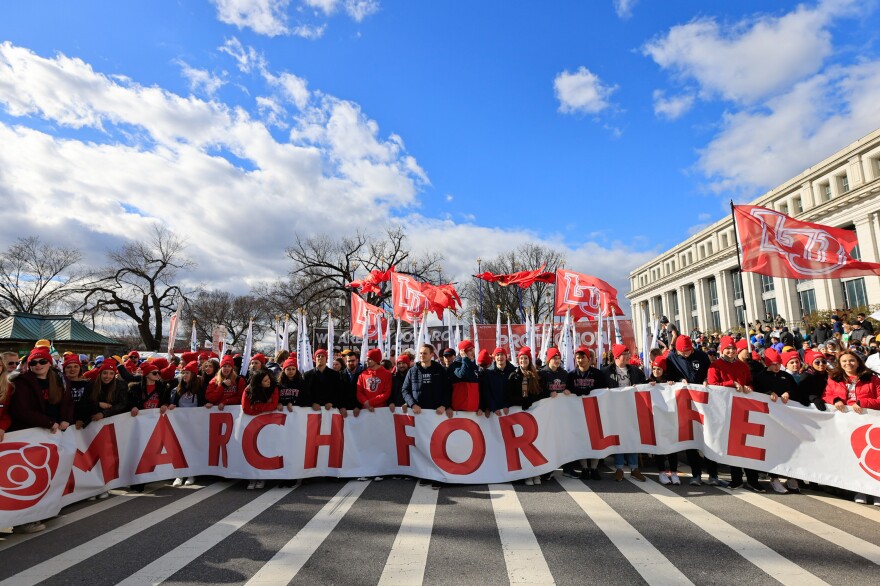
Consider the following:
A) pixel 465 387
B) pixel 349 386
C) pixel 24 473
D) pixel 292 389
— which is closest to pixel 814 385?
pixel 465 387

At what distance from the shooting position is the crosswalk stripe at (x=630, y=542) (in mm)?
3559

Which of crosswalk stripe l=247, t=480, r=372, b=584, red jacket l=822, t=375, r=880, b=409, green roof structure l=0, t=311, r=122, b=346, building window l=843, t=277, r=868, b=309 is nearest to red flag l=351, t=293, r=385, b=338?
crosswalk stripe l=247, t=480, r=372, b=584

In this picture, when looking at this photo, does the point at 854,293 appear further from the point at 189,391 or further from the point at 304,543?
the point at 304,543

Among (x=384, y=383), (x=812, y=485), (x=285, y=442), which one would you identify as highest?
(x=384, y=383)

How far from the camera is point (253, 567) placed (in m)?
3.80

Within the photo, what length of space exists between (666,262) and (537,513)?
89.4m

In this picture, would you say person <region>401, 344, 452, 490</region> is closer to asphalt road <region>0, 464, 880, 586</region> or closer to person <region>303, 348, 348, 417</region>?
person <region>303, 348, 348, 417</region>

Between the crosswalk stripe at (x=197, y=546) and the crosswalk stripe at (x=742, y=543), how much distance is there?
4601 millimetres

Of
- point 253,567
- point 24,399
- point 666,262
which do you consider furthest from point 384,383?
point 666,262

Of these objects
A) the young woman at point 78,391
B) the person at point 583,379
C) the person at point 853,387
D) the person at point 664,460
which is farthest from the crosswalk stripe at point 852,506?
the young woman at point 78,391

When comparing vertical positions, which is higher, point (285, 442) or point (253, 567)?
point (285, 442)

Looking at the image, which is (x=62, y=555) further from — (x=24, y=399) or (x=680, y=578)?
(x=680, y=578)

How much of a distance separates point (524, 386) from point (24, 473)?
6.04 m

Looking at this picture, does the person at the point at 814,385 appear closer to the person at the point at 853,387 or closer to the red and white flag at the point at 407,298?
the person at the point at 853,387
